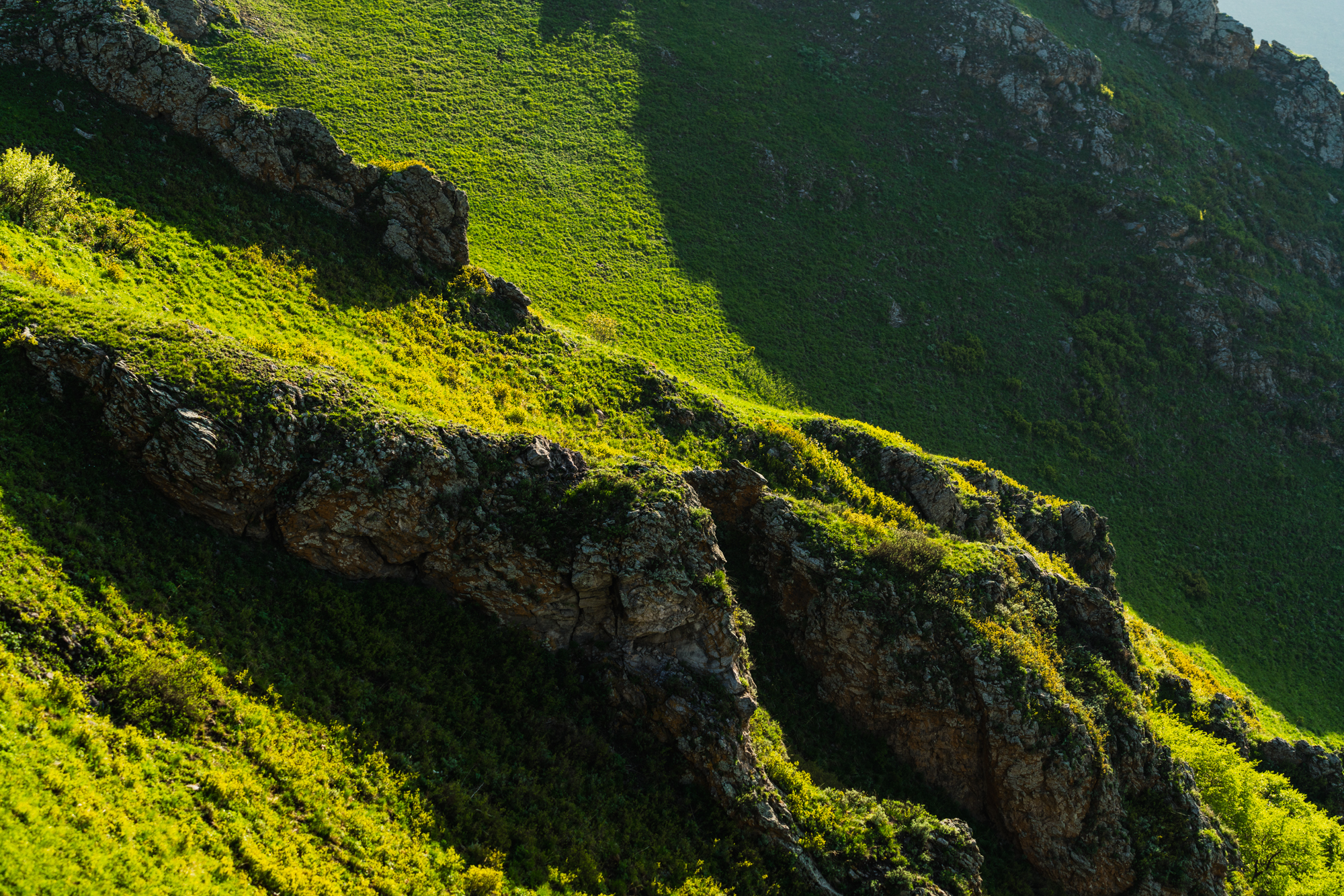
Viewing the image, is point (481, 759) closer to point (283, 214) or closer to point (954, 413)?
point (283, 214)

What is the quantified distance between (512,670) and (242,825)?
851 cm

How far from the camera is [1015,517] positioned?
38.6 meters

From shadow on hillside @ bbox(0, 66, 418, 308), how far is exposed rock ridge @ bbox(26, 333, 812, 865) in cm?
1250

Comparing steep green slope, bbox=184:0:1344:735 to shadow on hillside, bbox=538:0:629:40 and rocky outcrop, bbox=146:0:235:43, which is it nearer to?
shadow on hillside, bbox=538:0:629:40

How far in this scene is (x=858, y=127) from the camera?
72.9 m

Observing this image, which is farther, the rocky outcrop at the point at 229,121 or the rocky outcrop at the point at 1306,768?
the rocky outcrop at the point at 1306,768

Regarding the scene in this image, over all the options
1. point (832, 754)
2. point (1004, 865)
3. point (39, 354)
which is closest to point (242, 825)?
point (39, 354)

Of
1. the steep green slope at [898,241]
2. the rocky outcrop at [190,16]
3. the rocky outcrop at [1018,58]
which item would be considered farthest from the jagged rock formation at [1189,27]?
the rocky outcrop at [190,16]

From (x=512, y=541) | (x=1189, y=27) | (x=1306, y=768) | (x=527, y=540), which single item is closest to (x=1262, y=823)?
(x=1306, y=768)

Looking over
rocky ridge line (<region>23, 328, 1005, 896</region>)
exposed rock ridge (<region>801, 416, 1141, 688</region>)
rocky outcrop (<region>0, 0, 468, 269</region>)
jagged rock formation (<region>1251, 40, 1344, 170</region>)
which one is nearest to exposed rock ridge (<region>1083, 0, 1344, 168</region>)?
jagged rock formation (<region>1251, 40, 1344, 170</region>)

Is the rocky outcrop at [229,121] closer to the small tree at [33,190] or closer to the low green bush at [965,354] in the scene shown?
the small tree at [33,190]

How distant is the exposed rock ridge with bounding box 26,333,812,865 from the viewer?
20531mm

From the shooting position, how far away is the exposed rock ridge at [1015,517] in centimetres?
3072

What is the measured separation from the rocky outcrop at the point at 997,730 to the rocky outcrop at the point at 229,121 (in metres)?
23.4
